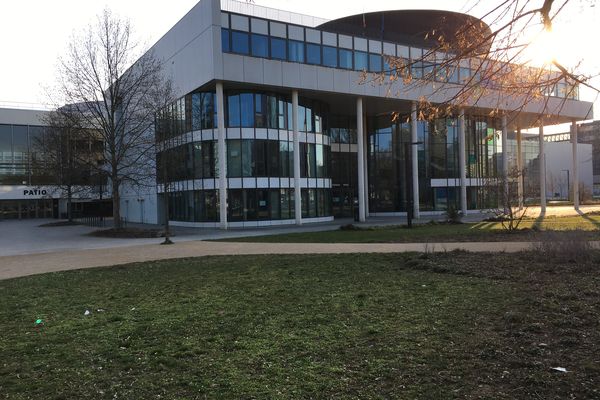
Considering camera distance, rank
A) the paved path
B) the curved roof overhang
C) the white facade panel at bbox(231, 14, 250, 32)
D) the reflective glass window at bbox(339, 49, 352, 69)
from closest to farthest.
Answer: the paved path, the white facade panel at bbox(231, 14, 250, 32), the reflective glass window at bbox(339, 49, 352, 69), the curved roof overhang

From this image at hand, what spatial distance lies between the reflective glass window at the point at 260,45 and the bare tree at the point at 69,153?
11895 millimetres

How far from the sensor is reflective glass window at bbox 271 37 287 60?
107ft

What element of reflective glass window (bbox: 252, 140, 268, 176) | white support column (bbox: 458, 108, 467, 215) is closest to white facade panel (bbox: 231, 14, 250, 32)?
reflective glass window (bbox: 252, 140, 268, 176)

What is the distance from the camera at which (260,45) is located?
32.1 metres

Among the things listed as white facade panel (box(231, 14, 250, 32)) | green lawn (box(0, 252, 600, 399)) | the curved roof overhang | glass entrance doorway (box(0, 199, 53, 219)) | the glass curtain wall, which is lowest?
green lawn (box(0, 252, 600, 399))

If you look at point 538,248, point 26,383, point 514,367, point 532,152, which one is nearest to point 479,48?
point 514,367

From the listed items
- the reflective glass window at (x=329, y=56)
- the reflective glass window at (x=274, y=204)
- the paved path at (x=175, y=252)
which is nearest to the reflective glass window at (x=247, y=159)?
the reflective glass window at (x=274, y=204)

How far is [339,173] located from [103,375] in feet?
134

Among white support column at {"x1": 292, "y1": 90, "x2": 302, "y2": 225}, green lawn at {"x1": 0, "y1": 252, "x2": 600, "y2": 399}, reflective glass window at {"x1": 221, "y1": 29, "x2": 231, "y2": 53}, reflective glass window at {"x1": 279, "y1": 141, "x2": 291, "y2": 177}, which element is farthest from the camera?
reflective glass window at {"x1": 279, "y1": 141, "x2": 291, "y2": 177}

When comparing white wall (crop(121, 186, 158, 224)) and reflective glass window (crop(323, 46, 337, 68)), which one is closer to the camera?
reflective glass window (crop(323, 46, 337, 68))

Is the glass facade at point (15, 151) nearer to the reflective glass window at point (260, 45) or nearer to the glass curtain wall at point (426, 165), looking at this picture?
the reflective glass window at point (260, 45)

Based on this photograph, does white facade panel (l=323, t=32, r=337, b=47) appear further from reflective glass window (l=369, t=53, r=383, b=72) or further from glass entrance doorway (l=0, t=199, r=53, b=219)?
glass entrance doorway (l=0, t=199, r=53, b=219)

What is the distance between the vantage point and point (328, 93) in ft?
117

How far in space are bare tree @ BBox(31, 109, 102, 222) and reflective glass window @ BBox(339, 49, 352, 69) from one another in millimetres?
17956
